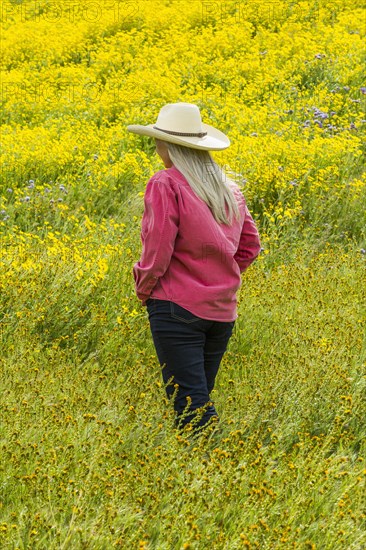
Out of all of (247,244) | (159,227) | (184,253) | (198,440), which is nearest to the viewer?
(198,440)

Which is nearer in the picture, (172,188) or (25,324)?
(172,188)

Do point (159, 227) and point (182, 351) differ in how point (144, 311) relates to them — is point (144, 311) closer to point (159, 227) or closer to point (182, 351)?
point (182, 351)

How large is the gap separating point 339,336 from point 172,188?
1.82 metres

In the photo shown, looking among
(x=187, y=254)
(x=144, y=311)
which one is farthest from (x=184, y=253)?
(x=144, y=311)

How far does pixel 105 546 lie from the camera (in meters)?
2.68

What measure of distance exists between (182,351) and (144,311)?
155 cm

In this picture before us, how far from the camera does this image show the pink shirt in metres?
3.63

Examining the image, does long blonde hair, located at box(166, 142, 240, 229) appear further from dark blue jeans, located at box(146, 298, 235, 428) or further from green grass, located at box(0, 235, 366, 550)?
green grass, located at box(0, 235, 366, 550)

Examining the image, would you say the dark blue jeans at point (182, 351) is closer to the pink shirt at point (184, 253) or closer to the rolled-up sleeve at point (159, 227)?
the pink shirt at point (184, 253)

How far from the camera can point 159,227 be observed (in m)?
3.62

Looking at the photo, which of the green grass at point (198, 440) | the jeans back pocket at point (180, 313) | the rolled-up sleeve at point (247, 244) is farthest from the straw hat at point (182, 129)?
the green grass at point (198, 440)

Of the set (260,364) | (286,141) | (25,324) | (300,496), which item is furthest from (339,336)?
(286,141)

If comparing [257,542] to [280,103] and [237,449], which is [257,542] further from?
[280,103]

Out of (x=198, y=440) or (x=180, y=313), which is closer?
(x=198, y=440)
